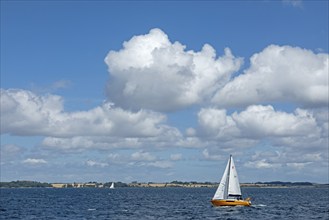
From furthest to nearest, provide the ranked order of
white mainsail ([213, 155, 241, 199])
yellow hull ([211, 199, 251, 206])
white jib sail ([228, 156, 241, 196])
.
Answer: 1. white jib sail ([228, 156, 241, 196])
2. white mainsail ([213, 155, 241, 199])
3. yellow hull ([211, 199, 251, 206])

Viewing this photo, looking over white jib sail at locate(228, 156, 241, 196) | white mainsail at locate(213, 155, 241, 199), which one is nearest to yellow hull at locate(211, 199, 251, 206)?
white mainsail at locate(213, 155, 241, 199)

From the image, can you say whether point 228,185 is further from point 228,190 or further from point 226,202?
point 226,202

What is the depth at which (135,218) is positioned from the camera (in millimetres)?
106312

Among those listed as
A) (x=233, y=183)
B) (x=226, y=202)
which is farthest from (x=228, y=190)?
(x=226, y=202)

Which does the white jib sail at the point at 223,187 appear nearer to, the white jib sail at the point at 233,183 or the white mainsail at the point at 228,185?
the white mainsail at the point at 228,185

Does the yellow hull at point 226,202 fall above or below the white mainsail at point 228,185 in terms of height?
below

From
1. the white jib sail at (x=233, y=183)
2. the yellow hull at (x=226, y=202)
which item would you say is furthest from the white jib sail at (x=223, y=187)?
the yellow hull at (x=226, y=202)

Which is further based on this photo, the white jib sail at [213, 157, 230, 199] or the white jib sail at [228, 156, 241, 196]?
the white jib sail at [228, 156, 241, 196]

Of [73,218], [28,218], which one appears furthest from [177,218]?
[28,218]

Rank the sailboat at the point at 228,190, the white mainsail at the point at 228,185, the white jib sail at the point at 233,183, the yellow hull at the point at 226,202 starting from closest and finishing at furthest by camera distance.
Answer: the yellow hull at the point at 226,202 → the sailboat at the point at 228,190 → the white mainsail at the point at 228,185 → the white jib sail at the point at 233,183

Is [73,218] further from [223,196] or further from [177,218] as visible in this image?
[223,196]

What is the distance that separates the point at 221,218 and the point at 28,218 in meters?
37.6

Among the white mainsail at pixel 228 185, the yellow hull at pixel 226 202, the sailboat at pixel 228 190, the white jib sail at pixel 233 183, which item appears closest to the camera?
the yellow hull at pixel 226 202

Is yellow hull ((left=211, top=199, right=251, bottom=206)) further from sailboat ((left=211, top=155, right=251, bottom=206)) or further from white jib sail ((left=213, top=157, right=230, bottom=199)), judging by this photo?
white jib sail ((left=213, top=157, right=230, bottom=199))
